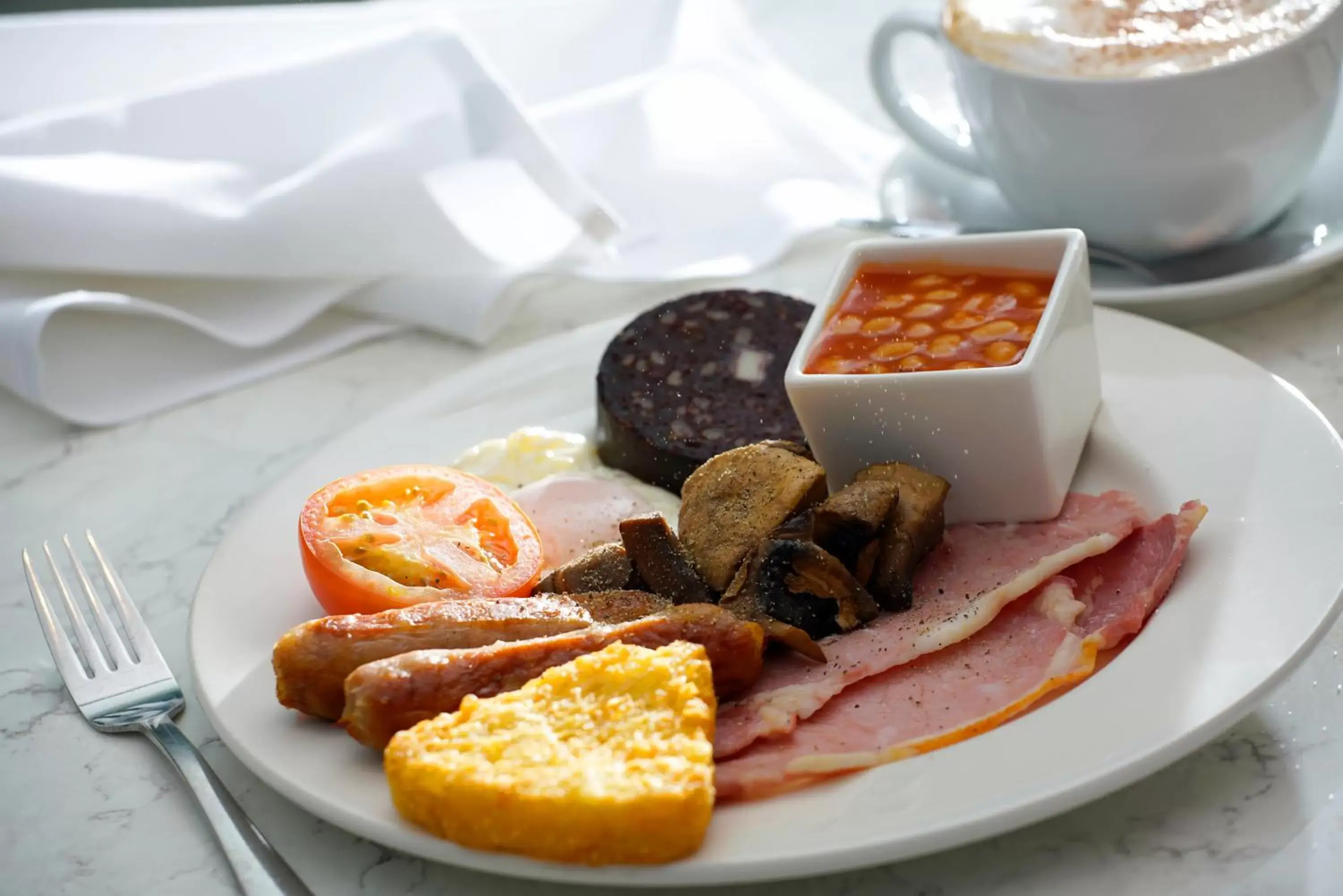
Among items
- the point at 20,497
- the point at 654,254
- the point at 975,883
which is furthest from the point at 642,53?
the point at 975,883

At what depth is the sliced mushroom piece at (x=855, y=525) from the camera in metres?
2.33

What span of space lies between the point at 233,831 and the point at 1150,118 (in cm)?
220

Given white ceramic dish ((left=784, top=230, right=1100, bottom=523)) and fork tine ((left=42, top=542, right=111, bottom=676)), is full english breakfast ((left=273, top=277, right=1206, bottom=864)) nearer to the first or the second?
white ceramic dish ((left=784, top=230, right=1100, bottom=523))

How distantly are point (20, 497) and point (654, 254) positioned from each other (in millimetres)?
1634

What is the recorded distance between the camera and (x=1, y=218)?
349cm

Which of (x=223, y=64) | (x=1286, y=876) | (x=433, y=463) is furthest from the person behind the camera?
(x=223, y=64)

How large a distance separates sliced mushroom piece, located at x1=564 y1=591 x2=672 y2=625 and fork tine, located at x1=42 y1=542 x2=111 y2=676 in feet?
2.75

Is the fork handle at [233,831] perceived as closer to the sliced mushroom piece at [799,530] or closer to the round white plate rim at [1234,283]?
the sliced mushroom piece at [799,530]

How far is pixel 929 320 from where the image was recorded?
264cm

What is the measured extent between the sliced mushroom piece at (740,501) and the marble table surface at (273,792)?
628 millimetres

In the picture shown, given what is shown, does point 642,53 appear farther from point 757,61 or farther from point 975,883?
point 975,883

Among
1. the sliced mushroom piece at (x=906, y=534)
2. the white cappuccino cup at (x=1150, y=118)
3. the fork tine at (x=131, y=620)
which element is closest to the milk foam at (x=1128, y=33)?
the white cappuccino cup at (x=1150, y=118)

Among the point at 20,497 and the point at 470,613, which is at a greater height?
the point at 470,613

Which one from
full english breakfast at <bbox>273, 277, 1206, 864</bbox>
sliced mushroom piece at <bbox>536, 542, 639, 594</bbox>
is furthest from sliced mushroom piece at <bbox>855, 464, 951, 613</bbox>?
sliced mushroom piece at <bbox>536, 542, 639, 594</bbox>
